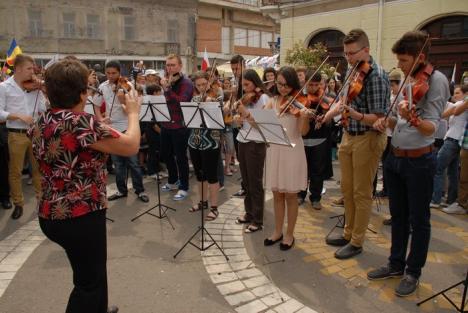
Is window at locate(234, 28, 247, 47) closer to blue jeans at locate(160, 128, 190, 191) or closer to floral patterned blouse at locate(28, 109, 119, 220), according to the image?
blue jeans at locate(160, 128, 190, 191)

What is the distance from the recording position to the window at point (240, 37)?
1580 inches

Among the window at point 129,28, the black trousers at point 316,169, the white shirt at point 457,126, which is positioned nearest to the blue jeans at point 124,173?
the black trousers at point 316,169

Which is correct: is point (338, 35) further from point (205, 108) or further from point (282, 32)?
point (205, 108)

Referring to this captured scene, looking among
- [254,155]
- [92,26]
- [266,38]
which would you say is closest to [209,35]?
[266,38]

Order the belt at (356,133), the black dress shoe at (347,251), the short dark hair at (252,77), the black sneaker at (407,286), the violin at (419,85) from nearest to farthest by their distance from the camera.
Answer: the violin at (419,85) < the black sneaker at (407,286) < the belt at (356,133) < the black dress shoe at (347,251) < the short dark hair at (252,77)

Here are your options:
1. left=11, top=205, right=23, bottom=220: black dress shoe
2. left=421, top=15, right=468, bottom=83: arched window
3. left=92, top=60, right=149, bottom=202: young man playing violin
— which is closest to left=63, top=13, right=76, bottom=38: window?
left=421, top=15, right=468, bottom=83: arched window

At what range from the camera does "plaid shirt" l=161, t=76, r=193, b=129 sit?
19.8 feet

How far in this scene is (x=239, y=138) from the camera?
4.80 m

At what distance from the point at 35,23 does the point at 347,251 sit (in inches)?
1232

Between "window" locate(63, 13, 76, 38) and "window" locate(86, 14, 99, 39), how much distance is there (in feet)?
3.42

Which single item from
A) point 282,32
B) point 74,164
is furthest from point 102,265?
point 282,32

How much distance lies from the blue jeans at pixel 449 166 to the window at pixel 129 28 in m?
30.2

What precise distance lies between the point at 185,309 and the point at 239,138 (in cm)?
225

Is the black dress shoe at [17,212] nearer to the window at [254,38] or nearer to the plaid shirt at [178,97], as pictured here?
the plaid shirt at [178,97]
